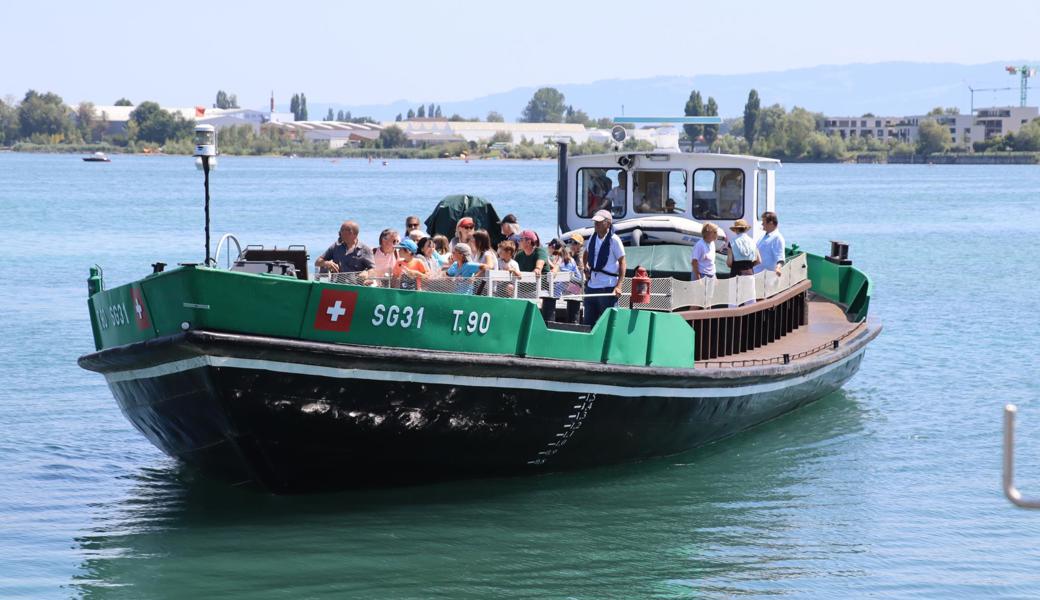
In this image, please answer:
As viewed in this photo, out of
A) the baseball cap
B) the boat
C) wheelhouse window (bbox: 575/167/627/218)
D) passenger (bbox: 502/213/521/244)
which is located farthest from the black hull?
wheelhouse window (bbox: 575/167/627/218)

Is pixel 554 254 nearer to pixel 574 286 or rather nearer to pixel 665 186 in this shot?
pixel 574 286

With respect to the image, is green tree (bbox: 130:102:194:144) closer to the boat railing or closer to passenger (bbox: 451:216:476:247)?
the boat railing

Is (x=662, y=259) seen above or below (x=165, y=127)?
below

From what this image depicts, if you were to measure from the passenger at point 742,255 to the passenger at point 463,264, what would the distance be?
12.2 ft

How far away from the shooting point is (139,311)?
1120cm

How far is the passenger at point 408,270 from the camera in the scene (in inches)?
455

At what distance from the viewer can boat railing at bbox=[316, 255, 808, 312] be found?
11648 millimetres

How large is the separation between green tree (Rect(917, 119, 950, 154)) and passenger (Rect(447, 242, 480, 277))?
638 feet

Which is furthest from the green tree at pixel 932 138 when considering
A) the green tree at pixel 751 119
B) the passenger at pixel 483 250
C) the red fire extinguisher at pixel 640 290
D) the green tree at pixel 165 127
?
the passenger at pixel 483 250

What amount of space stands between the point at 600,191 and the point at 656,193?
65 cm

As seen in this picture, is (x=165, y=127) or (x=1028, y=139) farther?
(x=1028, y=139)

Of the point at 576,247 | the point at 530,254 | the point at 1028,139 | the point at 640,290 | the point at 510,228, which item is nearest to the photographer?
the point at 640,290

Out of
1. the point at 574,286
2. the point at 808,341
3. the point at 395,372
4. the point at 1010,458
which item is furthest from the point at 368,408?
the point at 808,341

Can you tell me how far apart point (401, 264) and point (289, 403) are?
1.62 meters
